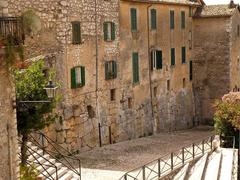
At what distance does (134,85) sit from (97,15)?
5.73 meters

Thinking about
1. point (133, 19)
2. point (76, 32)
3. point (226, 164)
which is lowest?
point (226, 164)

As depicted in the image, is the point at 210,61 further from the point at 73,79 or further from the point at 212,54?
the point at 73,79

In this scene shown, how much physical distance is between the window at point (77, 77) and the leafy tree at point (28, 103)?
7184mm

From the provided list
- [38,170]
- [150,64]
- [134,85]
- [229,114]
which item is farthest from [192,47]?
[38,170]

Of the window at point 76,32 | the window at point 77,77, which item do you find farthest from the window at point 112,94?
the window at point 76,32

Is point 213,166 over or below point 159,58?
below

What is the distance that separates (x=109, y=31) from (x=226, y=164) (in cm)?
949

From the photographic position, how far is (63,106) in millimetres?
21969

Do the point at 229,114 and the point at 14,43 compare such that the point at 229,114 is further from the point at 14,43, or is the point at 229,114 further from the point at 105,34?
the point at 14,43

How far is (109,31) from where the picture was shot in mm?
25859

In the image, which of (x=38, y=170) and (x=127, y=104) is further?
(x=127, y=104)

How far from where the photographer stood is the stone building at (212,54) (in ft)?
123

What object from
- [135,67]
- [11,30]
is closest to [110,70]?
[135,67]

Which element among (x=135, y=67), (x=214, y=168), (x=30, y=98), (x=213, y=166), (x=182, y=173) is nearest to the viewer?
(x=30, y=98)
